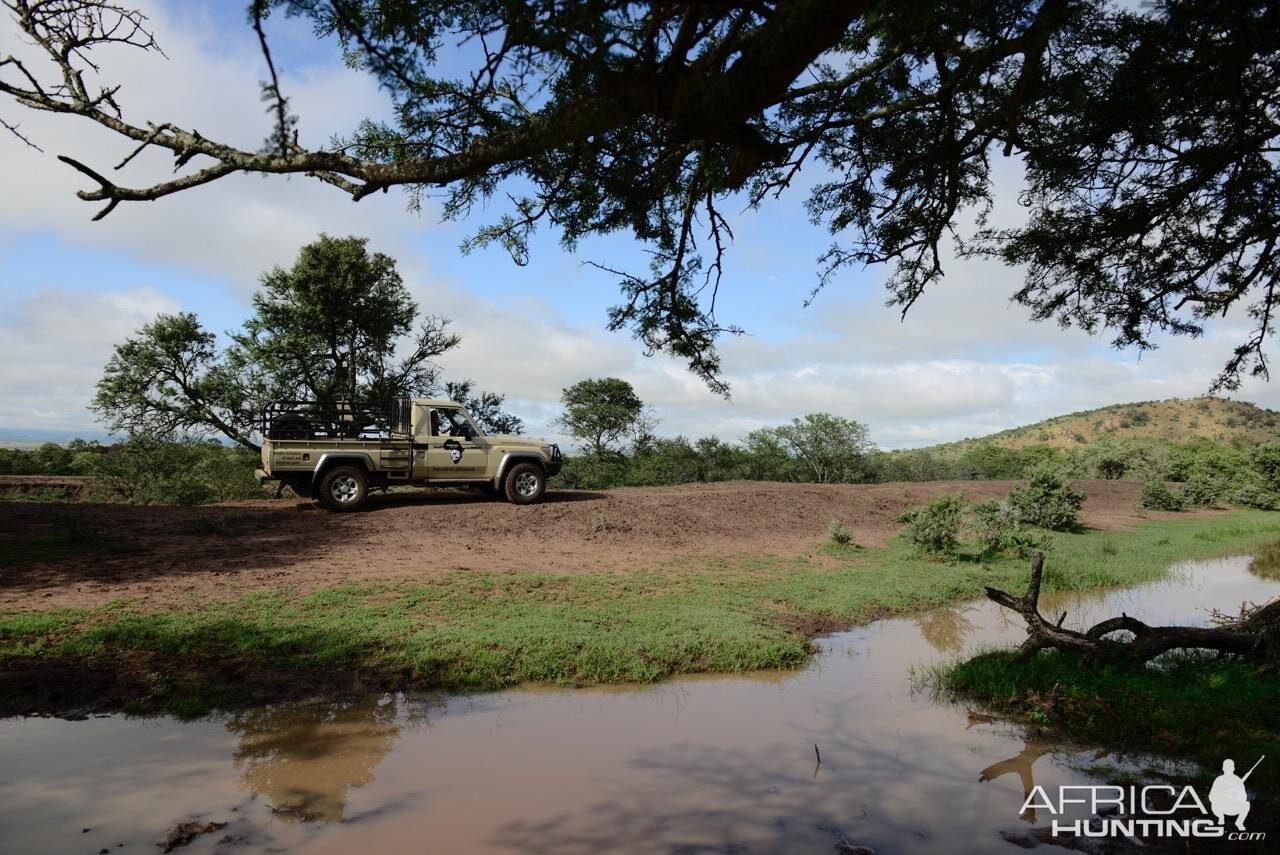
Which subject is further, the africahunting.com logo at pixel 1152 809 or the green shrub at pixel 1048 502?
the green shrub at pixel 1048 502

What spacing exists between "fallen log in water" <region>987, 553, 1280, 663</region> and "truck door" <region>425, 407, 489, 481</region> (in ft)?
37.2

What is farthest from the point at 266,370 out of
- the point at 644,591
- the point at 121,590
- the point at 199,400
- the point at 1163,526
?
the point at 1163,526

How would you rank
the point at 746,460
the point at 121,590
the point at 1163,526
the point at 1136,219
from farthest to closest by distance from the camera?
the point at 746,460 → the point at 1163,526 → the point at 121,590 → the point at 1136,219

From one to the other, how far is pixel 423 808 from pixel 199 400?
67.4 ft

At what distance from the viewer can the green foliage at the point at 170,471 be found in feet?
57.4

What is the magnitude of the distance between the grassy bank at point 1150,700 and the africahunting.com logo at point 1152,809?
0.40m

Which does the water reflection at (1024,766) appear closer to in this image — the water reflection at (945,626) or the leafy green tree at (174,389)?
the water reflection at (945,626)

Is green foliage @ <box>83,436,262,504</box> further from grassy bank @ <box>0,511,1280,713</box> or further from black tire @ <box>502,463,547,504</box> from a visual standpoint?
grassy bank @ <box>0,511,1280,713</box>

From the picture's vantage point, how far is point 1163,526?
2027 centimetres

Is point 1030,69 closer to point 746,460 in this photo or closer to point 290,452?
point 290,452

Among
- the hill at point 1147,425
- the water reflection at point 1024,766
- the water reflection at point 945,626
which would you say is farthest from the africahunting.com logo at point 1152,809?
the hill at point 1147,425

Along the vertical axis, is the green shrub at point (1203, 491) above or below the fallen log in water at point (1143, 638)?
above

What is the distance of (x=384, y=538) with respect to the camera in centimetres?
1229

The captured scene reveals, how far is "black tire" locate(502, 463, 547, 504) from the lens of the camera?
51.8 ft
